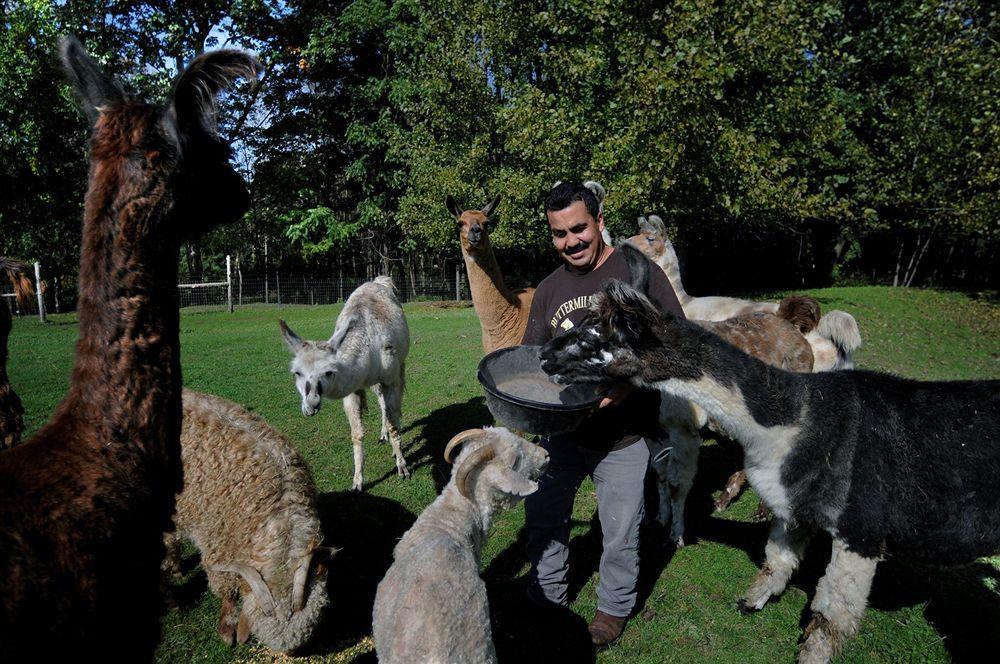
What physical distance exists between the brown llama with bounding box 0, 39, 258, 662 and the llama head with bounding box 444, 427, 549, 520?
1522mm

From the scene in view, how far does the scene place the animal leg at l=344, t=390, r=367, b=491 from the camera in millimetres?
5746

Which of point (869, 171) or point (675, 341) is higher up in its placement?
point (869, 171)

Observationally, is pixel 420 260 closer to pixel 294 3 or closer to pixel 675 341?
pixel 294 3

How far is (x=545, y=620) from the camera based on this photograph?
3.69 meters

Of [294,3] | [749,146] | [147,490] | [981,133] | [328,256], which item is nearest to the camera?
[147,490]

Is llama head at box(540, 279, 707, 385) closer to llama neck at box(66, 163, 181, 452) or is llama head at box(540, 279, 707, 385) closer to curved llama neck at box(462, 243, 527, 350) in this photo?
llama neck at box(66, 163, 181, 452)

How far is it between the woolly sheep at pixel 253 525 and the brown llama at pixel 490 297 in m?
3.19

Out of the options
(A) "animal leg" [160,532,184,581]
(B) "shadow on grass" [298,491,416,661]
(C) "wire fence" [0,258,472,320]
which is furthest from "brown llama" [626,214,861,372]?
(C) "wire fence" [0,258,472,320]

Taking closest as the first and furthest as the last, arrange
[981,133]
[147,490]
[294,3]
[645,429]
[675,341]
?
[147,490], [675,341], [645,429], [981,133], [294,3]

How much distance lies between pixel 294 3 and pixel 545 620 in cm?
3238

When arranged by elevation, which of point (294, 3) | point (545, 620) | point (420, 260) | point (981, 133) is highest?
point (294, 3)

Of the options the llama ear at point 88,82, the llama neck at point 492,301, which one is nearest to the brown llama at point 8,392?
the llama ear at point 88,82

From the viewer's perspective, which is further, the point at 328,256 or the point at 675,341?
the point at 328,256

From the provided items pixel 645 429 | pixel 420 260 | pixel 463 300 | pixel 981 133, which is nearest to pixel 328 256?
pixel 420 260
